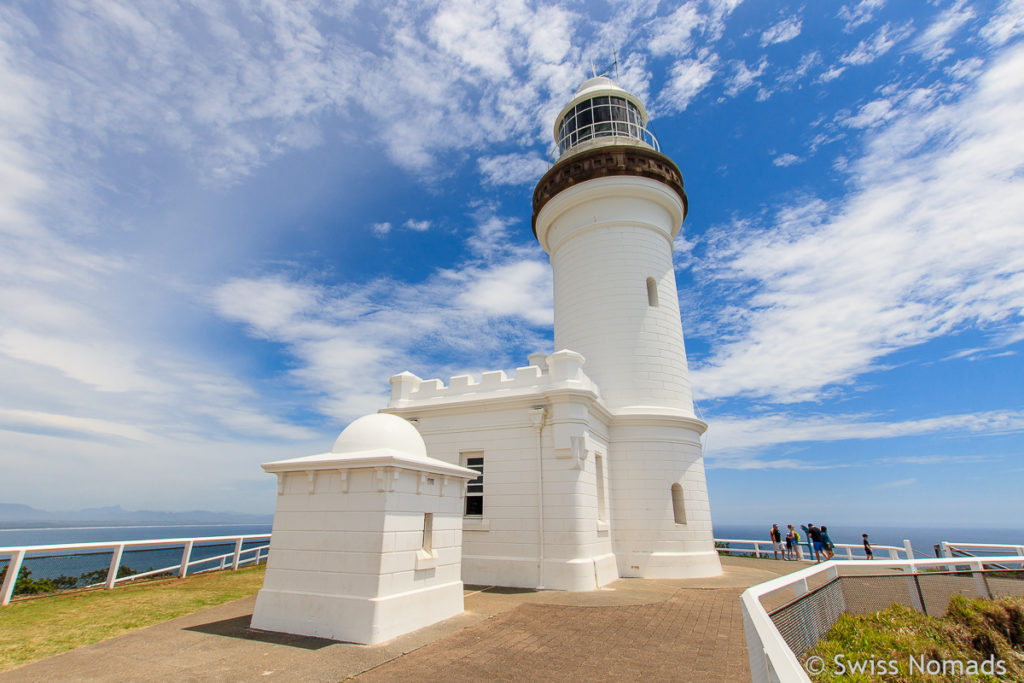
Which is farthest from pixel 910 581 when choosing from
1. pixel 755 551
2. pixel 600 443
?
pixel 755 551

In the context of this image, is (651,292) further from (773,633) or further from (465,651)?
(773,633)

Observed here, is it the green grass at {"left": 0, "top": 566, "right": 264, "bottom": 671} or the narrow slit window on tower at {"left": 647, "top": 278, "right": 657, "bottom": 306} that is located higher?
the narrow slit window on tower at {"left": 647, "top": 278, "right": 657, "bottom": 306}

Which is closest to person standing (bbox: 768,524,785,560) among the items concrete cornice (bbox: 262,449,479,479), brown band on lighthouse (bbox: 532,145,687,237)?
brown band on lighthouse (bbox: 532,145,687,237)

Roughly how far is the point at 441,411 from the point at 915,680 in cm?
1089

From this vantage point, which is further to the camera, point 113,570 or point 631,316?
point 631,316

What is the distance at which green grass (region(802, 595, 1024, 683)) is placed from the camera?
4559mm

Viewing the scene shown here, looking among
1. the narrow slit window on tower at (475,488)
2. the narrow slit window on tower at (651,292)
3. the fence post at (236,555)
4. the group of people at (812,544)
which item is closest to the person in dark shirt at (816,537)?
the group of people at (812,544)

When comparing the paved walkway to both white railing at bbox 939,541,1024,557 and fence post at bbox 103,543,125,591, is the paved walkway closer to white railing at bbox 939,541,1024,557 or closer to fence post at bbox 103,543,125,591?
fence post at bbox 103,543,125,591

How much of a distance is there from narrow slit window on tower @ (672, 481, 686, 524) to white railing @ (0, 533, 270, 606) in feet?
36.8

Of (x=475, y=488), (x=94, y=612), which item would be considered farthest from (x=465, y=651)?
(x=94, y=612)

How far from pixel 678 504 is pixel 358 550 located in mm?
10401

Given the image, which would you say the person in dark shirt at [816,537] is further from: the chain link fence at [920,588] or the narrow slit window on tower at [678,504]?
the chain link fence at [920,588]

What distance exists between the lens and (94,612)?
8.19m

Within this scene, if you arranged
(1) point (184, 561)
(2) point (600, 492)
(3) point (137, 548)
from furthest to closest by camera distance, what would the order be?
(2) point (600, 492) → (1) point (184, 561) → (3) point (137, 548)
